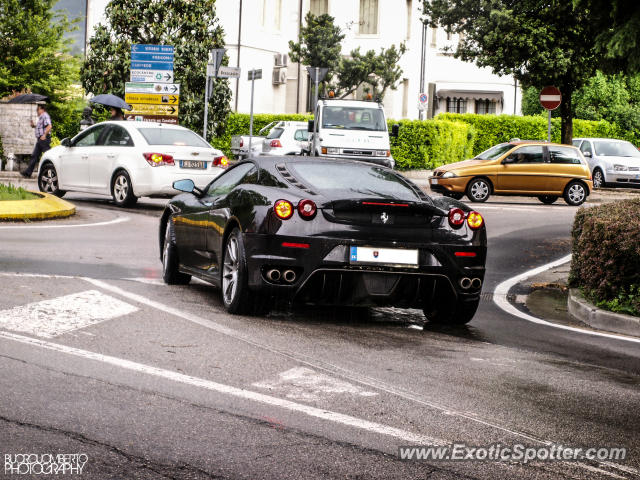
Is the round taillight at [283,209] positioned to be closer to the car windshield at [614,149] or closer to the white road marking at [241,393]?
the white road marking at [241,393]

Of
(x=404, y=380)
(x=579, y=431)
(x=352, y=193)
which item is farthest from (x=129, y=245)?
(x=579, y=431)

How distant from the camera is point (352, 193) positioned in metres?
8.95

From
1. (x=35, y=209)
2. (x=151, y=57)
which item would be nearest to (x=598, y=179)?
(x=151, y=57)

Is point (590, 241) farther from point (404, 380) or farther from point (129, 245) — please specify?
point (129, 245)

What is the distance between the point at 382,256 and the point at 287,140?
3136cm

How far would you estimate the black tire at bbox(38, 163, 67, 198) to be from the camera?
2238 cm

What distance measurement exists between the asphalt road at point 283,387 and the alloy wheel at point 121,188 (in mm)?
9975

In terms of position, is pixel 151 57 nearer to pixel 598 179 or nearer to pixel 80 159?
pixel 80 159

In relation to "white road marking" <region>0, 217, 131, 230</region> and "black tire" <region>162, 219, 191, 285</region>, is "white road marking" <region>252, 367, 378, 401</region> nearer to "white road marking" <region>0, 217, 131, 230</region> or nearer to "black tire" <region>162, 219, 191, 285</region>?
"black tire" <region>162, 219, 191, 285</region>

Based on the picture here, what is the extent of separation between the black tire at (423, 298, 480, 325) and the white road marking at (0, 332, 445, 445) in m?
3.23

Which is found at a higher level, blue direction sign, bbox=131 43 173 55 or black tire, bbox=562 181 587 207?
blue direction sign, bbox=131 43 173 55

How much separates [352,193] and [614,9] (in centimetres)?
359


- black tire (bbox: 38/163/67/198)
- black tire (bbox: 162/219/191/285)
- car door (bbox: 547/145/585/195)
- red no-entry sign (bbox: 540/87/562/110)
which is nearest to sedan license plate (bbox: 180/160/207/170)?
black tire (bbox: 38/163/67/198)

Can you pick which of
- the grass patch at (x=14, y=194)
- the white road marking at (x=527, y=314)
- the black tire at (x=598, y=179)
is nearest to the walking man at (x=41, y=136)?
the grass patch at (x=14, y=194)
